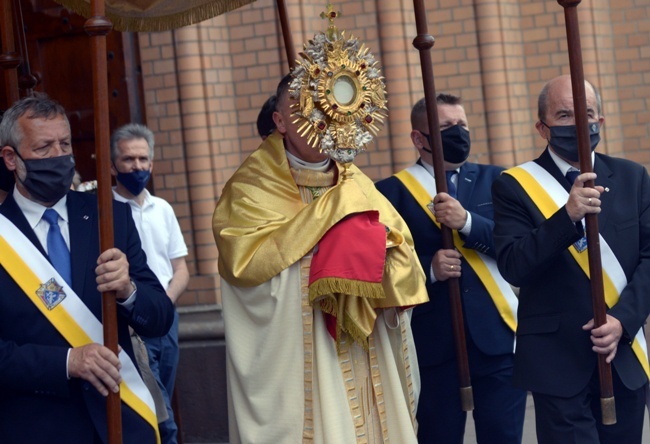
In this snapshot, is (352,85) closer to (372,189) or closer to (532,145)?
(372,189)

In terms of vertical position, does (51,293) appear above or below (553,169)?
below

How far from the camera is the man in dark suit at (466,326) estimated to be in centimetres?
549

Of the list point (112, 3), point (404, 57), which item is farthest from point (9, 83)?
point (404, 57)

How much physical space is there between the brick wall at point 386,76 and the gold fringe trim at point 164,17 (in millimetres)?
1681

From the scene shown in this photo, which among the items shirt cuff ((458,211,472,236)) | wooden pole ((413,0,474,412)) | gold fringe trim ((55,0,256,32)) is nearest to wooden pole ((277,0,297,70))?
gold fringe trim ((55,0,256,32))

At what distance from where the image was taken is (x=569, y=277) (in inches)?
187

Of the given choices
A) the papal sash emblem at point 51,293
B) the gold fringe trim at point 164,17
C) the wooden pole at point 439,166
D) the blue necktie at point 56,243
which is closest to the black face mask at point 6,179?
the blue necktie at point 56,243

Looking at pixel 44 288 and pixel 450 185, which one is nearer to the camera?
pixel 44 288

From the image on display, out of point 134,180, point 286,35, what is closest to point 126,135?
point 134,180

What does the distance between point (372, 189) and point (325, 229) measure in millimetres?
554

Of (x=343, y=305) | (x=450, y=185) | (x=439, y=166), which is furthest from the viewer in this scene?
(x=450, y=185)

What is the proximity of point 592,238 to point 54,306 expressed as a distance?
6.32 feet

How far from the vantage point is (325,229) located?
14.7 feet

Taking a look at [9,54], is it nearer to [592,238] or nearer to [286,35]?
[286,35]
